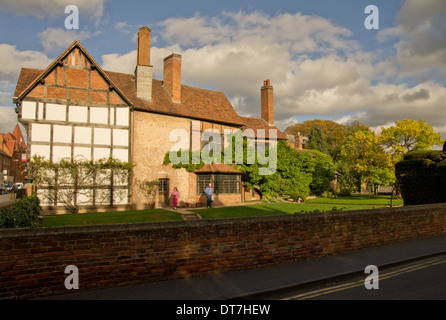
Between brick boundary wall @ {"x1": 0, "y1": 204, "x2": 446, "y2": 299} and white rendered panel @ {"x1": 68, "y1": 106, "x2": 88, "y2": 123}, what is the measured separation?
17120 mm

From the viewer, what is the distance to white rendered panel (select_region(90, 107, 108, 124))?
22609 millimetres

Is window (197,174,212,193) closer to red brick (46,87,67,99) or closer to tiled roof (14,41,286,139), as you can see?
tiled roof (14,41,286,139)

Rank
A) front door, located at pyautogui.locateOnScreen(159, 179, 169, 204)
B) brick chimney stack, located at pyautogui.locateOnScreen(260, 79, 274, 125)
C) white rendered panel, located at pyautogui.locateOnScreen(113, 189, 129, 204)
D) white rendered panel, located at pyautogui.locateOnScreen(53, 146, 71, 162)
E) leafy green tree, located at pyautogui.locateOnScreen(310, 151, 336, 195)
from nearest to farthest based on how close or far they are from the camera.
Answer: white rendered panel, located at pyautogui.locateOnScreen(53, 146, 71, 162) → white rendered panel, located at pyautogui.locateOnScreen(113, 189, 129, 204) → front door, located at pyautogui.locateOnScreen(159, 179, 169, 204) → brick chimney stack, located at pyautogui.locateOnScreen(260, 79, 274, 125) → leafy green tree, located at pyautogui.locateOnScreen(310, 151, 336, 195)

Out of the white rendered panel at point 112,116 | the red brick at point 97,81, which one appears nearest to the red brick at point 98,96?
the red brick at point 97,81

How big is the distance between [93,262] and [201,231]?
2.38 meters

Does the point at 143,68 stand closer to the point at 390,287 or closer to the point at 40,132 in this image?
the point at 40,132

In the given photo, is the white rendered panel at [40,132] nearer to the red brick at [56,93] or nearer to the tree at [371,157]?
the red brick at [56,93]

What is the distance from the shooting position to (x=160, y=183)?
25.5 metres

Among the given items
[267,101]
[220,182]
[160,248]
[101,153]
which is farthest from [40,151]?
[267,101]

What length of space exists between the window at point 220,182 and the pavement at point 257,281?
17.5 metres

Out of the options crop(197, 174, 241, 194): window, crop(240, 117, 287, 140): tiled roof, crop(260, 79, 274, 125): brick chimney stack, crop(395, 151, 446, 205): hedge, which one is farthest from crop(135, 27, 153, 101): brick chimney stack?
crop(395, 151, 446, 205): hedge

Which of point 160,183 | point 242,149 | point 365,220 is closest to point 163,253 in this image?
point 365,220

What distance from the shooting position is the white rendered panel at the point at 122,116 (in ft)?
76.8

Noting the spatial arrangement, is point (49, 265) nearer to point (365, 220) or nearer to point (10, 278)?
point (10, 278)
